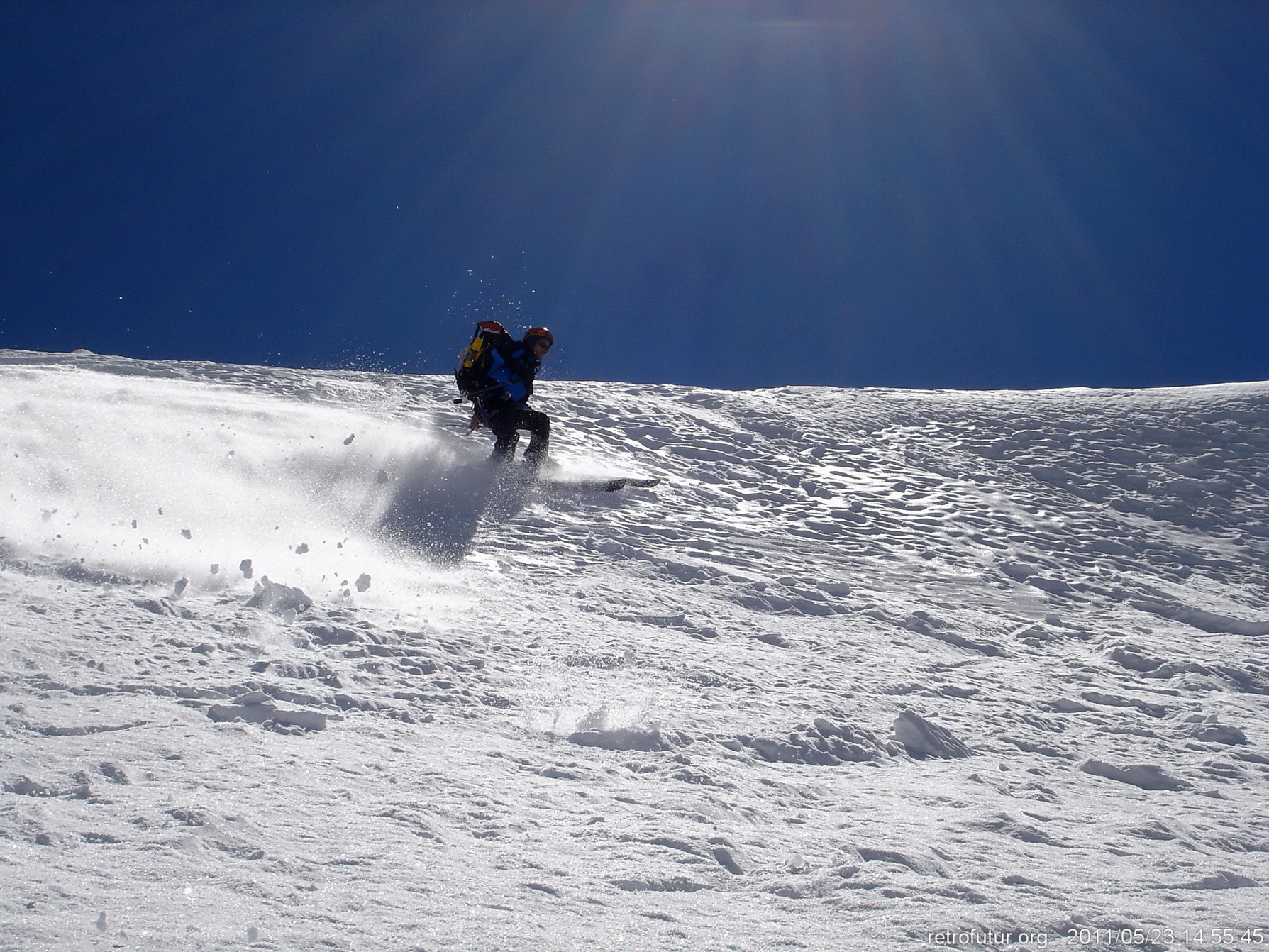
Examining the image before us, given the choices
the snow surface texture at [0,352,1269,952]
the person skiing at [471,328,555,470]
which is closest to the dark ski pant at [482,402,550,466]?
the person skiing at [471,328,555,470]

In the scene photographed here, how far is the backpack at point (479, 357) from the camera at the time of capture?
1002cm

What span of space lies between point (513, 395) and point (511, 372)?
0.85ft

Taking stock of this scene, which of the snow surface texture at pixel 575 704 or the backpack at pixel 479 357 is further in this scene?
the backpack at pixel 479 357

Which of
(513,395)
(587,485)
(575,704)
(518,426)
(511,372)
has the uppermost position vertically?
(511,372)

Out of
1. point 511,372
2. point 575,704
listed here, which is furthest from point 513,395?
point 575,704

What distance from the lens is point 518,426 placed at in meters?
10.1

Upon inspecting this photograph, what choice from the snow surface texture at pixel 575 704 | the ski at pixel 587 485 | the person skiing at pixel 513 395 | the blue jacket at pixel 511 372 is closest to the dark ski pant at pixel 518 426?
the person skiing at pixel 513 395

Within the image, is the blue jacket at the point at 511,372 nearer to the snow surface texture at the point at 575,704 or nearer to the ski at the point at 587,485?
the snow surface texture at the point at 575,704

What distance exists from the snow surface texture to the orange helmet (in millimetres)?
1575

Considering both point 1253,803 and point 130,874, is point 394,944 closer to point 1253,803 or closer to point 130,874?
point 130,874

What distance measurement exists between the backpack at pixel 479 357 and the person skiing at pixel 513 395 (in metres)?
0.03

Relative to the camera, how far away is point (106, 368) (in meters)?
12.5

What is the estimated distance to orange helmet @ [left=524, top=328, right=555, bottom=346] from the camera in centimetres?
1014

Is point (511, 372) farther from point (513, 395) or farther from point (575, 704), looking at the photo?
point (575, 704)
